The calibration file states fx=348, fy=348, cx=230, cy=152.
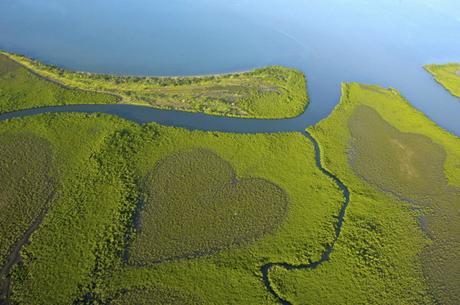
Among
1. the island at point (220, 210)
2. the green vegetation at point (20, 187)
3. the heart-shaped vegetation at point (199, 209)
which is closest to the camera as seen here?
the island at point (220, 210)

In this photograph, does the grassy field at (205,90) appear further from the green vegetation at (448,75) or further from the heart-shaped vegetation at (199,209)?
the green vegetation at (448,75)

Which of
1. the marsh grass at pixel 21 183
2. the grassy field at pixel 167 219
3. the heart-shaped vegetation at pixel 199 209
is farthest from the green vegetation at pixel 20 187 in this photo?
the heart-shaped vegetation at pixel 199 209

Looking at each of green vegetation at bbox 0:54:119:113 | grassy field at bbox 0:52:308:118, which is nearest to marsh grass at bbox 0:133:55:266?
green vegetation at bbox 0:54:119:113

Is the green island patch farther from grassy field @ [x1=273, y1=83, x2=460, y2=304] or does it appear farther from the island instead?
grassy field @ [x1=273, y1=83, x2=460, y2=304]

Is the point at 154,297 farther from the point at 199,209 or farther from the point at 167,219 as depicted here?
the point at 199,209

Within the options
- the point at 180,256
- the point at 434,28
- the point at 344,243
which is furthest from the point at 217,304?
the point at 434,28

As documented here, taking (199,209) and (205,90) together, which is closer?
(199,209)

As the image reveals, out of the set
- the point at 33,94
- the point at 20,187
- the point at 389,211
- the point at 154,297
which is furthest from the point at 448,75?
the point at 20,187
